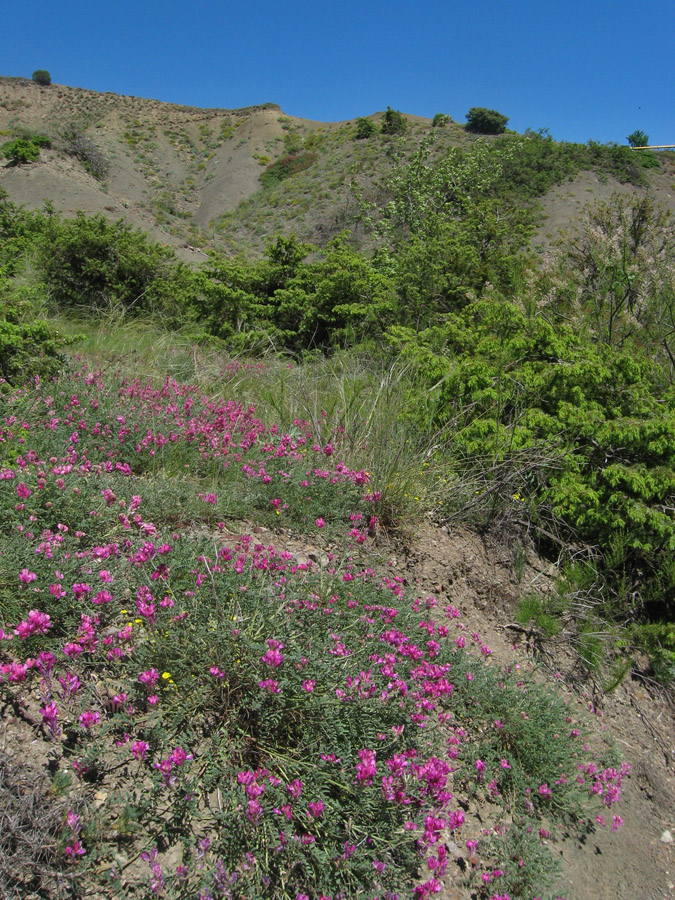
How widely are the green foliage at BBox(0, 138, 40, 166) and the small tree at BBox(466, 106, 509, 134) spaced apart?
36140 mm

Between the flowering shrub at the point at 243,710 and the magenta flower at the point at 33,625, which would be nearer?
the flowering shrub at the point at 243,710

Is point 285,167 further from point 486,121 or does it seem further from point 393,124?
point 486,121

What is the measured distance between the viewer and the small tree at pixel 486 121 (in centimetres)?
4978

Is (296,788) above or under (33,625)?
under

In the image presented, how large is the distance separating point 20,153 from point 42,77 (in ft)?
127

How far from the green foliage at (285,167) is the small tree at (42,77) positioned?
2782cm

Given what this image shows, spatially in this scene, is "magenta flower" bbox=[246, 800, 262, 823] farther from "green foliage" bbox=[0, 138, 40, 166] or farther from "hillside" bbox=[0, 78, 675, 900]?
"green foliage" bbox=[0, 138, 40, 166]

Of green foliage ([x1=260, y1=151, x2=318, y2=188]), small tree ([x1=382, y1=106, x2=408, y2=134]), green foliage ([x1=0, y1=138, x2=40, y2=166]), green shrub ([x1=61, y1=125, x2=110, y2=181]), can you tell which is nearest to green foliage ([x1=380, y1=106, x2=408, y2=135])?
small tree ([x1=382, y1=106, x2=408, y2=134])

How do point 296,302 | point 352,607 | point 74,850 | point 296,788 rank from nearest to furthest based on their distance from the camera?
1. point 74,850
2. point 296,788
3. point 352,607
4. point 296,302

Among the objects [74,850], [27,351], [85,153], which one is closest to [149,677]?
[74,850]

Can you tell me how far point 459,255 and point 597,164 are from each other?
36125mm

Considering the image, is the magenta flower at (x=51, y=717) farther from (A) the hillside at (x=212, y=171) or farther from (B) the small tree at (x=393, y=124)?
(B) the small tree at (x=393, y=124)

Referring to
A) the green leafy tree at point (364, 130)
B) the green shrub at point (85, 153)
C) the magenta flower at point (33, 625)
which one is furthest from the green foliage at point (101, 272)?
the green leafy tree at point (364, 130)

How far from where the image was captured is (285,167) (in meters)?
48.6
